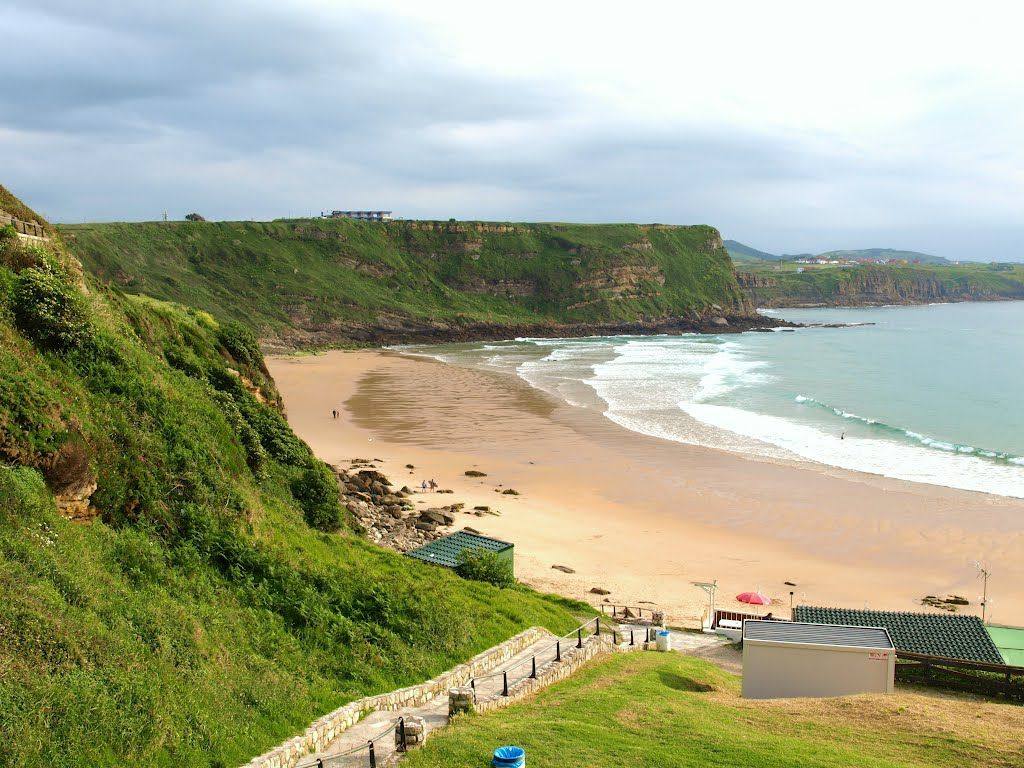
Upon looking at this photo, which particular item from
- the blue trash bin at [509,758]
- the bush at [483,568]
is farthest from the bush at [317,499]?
the blue trash bin at [509,758]

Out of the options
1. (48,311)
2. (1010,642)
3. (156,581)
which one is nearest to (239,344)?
(48,311)

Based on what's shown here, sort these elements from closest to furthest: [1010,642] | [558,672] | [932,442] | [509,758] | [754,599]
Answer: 1. [509,758]
2. [558,672]
3. [1010,642]
4. [754,599]
5. [932,442]

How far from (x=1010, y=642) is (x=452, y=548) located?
11.5 metres

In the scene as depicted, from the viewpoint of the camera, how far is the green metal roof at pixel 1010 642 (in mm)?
14328

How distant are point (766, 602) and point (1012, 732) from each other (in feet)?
29.9

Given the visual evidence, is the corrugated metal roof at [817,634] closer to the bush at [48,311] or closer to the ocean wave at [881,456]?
the bush at [48,311]

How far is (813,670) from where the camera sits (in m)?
12.5

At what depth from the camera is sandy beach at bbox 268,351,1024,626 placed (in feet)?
69.9

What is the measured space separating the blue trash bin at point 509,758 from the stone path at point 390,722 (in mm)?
1238

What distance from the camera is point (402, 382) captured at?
5794 cm

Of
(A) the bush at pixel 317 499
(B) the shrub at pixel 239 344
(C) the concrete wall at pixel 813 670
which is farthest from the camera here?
(B) the shrub at pixel 239 344

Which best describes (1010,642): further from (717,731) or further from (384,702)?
(384,702)

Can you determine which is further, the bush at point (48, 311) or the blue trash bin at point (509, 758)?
the bush at point (48, 311)

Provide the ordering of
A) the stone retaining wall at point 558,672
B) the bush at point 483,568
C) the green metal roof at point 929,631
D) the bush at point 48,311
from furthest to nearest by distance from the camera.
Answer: the bush at point 483,568 < the green metal roof at point 929,631 < the bush at point 48,311 < the stone retaining wall at point 558,672
